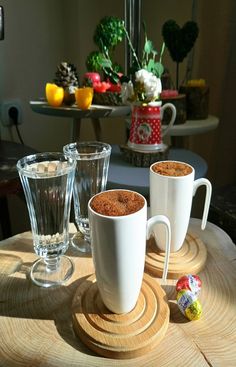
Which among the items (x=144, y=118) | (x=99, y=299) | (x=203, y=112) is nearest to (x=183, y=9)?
(x=203, y=112)

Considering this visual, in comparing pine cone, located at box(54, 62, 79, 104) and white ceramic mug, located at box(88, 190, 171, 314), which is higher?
pine cone, located at box(54, 62, 79, 104)

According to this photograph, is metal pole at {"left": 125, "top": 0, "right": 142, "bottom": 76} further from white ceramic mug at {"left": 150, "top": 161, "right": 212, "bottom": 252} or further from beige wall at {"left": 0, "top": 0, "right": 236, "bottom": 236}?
white ceramic mug at {"left": 150, "top": 161, "right": 212, "bottom": 252}

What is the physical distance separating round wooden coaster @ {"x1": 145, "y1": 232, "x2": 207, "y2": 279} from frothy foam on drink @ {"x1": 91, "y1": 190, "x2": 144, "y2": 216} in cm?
17

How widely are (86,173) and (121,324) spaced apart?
0.27 meters

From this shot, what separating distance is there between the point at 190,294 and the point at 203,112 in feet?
3.00

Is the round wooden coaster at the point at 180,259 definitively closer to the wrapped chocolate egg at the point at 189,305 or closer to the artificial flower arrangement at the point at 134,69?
the wrapped chocolate egg at the point at 189,305

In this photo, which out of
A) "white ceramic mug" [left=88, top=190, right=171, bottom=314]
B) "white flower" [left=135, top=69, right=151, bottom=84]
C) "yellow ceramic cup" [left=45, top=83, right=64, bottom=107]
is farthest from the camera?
"yellow ceramic cup" [left=45, top=83, right=64, bottom=107]

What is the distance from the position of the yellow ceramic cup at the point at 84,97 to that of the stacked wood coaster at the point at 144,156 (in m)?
0.19

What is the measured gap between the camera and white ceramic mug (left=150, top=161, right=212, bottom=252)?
571mm

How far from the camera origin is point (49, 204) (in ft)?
1.83

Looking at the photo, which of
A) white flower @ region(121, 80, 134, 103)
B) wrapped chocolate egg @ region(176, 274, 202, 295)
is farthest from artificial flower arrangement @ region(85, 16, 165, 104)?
wrapped chocolate egg @ region(176, 274, 202, 295)

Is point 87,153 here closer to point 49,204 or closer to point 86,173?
point 86,173

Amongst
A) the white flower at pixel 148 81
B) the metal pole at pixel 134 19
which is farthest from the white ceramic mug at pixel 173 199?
the metal pole at pixel 134 19

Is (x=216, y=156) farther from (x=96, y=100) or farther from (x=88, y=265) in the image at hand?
(x=88, y=265)
